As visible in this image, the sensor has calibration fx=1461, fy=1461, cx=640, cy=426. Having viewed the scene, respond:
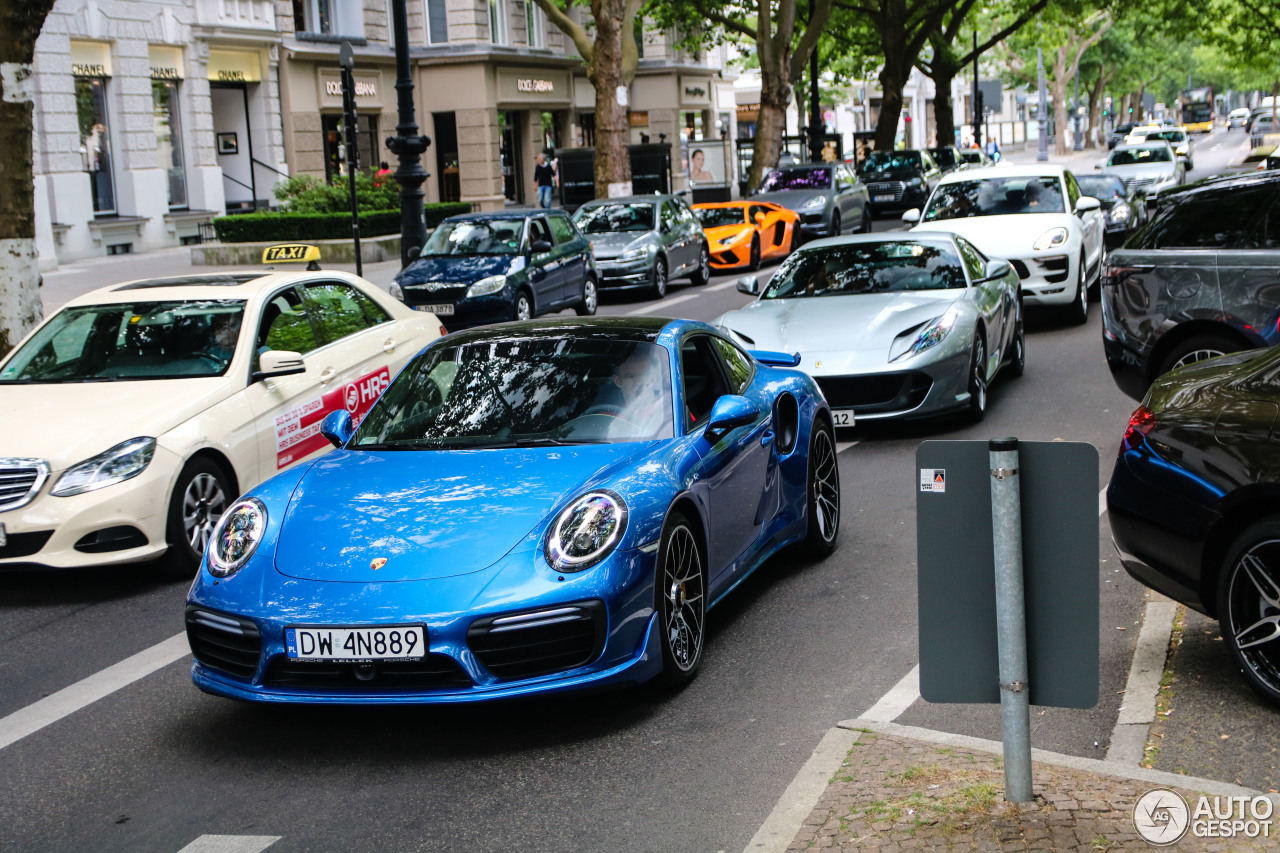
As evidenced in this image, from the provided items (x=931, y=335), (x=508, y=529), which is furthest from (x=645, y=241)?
(x=508, y=529)

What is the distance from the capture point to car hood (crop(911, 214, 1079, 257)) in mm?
15875

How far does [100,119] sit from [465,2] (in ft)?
48.9

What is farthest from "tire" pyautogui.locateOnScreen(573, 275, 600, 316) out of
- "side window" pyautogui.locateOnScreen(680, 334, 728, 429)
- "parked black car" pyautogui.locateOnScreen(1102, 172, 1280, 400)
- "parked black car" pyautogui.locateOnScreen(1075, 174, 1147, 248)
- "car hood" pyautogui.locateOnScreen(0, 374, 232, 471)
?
"side window" pyautogui.locateOnScreen(680, 334, 728, 429)

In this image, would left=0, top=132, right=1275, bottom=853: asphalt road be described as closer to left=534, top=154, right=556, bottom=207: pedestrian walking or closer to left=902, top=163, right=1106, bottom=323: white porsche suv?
left=902, top=163, right=1106, bottom=323: white porsche suv

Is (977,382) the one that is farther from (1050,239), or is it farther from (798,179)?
(798,179)

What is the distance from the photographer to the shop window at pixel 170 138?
107 feet

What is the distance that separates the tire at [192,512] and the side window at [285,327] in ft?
2.84

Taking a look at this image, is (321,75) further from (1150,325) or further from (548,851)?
(548,851)

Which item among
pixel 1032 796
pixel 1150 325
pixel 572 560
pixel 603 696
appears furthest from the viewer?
pixel 1150 325

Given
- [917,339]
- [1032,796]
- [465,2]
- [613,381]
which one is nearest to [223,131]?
[465,2]

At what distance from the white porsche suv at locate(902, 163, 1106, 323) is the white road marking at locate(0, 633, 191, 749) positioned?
10.1 metres

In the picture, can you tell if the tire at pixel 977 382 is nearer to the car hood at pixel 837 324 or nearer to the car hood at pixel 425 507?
the car hood at pixel 837 324

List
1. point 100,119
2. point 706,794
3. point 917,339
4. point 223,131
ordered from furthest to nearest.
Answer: point 223,131, point 100,119, point 917,339, point 706,794

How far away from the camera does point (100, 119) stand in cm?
3084
